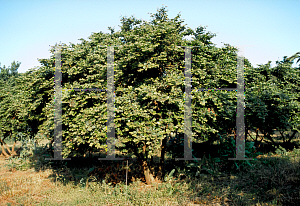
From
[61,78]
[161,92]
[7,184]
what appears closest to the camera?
[161,92]

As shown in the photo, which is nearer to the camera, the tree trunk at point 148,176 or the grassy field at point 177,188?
the grassy field at point 177,188

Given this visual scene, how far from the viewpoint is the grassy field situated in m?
5.09

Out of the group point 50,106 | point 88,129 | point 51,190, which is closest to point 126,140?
point 88,129

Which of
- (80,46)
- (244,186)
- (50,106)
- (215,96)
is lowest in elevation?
(244,186)

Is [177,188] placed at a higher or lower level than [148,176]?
lower

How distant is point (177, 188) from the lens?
5.76 meters

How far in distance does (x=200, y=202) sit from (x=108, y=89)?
381 centimetres

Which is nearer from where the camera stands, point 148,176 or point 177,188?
point 177,188

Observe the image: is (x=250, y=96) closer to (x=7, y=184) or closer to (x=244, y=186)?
(x=244, y=186)

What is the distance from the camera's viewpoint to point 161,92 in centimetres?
527

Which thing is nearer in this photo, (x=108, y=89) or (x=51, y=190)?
(x=108, y=89)

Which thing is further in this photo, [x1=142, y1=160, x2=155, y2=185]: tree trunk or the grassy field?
[x1=142, y1=160, x2=155, y2=185]: tree trunk

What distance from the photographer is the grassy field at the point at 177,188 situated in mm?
5086

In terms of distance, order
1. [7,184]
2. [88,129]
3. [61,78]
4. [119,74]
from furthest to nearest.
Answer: [7,184]
[61,78]
[119,74]
[88,129]
